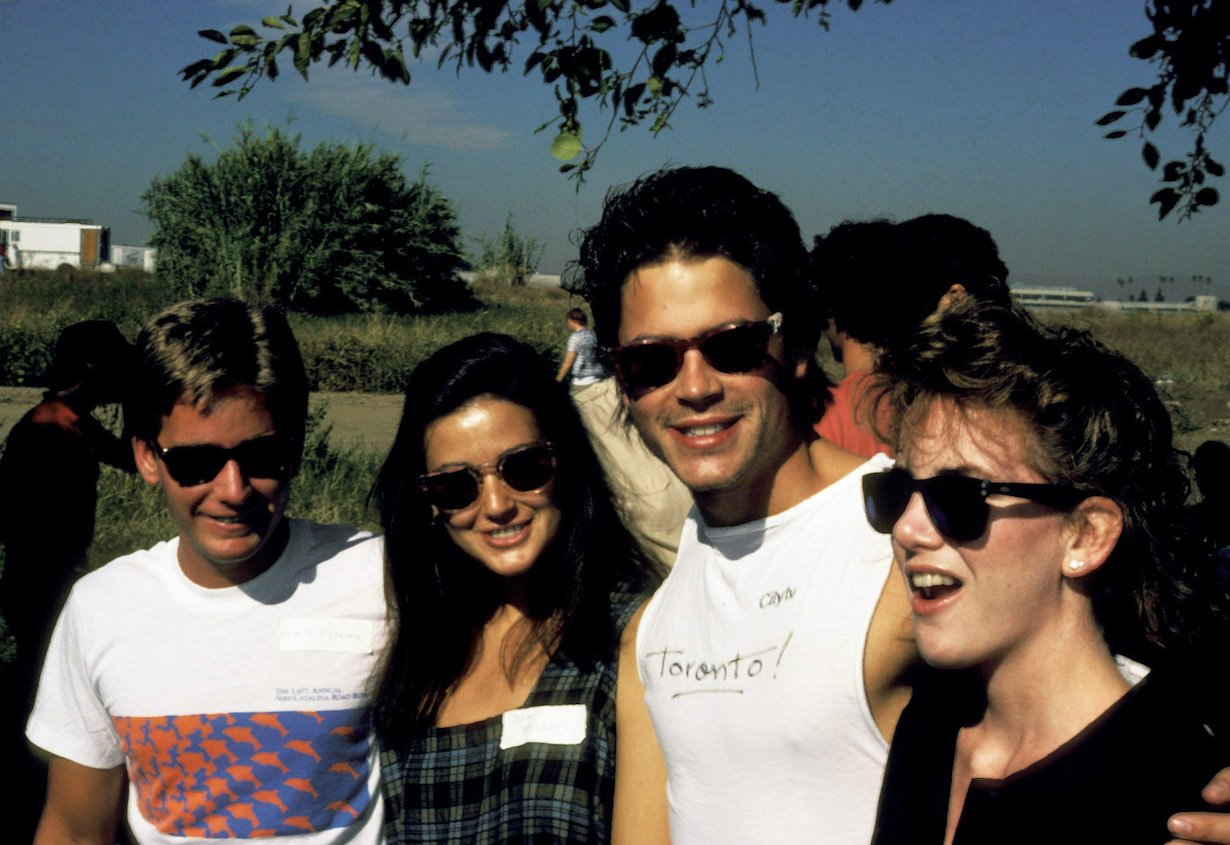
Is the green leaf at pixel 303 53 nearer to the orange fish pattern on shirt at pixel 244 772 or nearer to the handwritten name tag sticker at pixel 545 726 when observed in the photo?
the orange fish pattern on shirt at pixel 244 772

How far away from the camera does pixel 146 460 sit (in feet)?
8.25

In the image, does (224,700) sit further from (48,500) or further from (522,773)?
(48,500)

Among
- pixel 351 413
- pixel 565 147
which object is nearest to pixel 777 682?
pixel 565 147

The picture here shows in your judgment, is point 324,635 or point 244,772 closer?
point 244,772

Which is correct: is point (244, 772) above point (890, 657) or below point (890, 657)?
below

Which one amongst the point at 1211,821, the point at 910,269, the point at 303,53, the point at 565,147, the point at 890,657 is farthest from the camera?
the point at 565,147

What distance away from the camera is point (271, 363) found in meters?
2.49

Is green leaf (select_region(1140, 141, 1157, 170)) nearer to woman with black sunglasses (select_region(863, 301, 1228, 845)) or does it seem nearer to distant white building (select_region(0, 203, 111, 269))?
woman with black sunglasses (select_region(863, 301, 1228, 845))

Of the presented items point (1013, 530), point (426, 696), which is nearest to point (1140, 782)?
point (1013, 530)

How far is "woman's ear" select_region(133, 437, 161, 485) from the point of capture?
2.48m

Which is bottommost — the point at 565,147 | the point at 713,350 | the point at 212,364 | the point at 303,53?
the point at 212,364

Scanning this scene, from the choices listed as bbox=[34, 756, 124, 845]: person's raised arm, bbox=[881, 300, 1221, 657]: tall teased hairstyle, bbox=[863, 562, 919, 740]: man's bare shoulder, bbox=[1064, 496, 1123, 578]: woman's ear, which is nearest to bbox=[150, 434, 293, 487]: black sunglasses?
bbox=[34, 756, 124, 845]: person's raised arm

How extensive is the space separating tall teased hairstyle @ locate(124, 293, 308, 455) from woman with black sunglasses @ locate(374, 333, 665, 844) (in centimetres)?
29

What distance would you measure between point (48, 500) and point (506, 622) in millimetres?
3814
